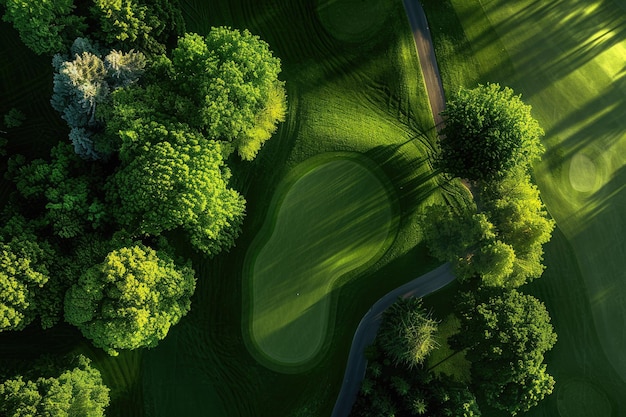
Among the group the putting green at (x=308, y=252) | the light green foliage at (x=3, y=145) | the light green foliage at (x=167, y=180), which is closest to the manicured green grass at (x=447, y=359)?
the putting green at (x=308, y=252)

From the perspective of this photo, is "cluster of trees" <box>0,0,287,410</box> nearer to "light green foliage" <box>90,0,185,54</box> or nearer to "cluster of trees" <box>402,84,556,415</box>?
"light green foliage" <box>90,0,185,54</box>

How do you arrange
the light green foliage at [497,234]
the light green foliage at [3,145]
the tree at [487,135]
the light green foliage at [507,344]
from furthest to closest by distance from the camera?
the light green foliage at [3,145]
the light green foliage at [507,344]
the tree at [487,135]
the light green foliage at [497,234]

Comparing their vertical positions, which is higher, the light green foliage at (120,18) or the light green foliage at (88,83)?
the light green foliage at (120,18)

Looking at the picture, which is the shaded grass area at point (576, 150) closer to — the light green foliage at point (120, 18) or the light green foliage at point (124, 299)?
the light green foliage at point (120, 18)

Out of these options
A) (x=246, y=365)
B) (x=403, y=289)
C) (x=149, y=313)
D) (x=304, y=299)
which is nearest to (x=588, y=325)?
(x=403, y=289)

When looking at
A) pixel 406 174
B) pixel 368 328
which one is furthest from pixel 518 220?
pixel 368 328
